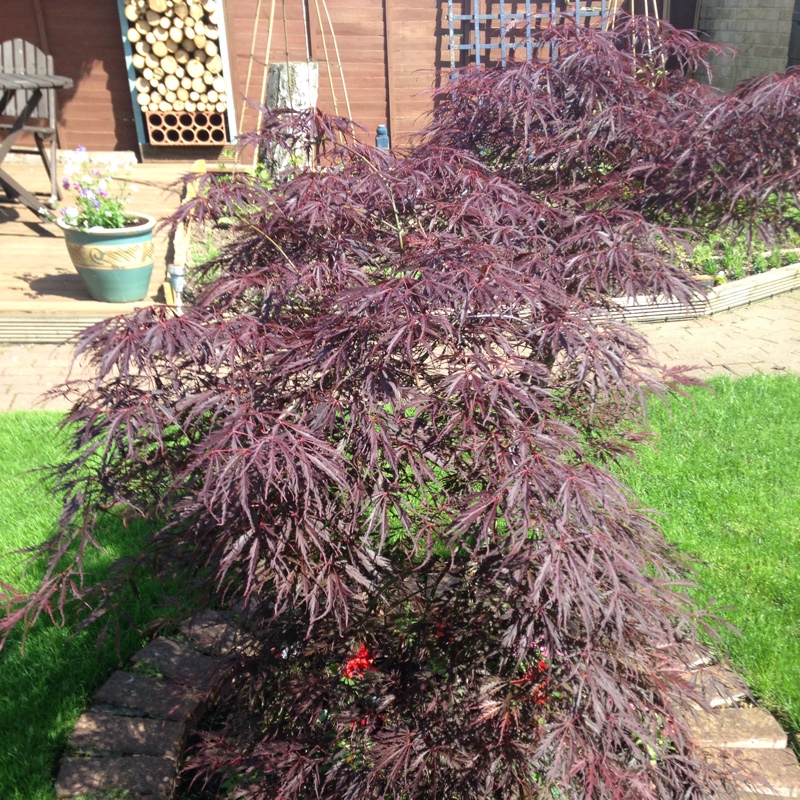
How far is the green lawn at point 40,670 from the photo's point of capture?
2.44m

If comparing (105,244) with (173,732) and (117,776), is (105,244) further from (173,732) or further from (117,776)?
(117,776)

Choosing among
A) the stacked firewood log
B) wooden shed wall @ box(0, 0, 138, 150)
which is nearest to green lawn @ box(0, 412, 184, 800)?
the stacked firewood log

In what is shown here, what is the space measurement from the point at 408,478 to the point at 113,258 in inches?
187

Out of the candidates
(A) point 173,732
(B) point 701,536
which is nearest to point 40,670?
(A) point 173,732

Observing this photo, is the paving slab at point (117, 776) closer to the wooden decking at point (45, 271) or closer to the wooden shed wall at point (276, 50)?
the wooden decking at point (45, 271)

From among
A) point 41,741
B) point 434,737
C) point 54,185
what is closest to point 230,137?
point 54,185

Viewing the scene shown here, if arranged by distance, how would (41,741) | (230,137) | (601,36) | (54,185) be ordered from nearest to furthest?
(41,741)
(601,36)
(54,185)
(230,137)

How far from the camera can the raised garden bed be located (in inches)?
248

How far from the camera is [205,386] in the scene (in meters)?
1.83

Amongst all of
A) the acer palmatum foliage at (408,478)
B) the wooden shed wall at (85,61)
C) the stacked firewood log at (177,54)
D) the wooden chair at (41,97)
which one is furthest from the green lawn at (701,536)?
the wooden shed wall at (85,61)

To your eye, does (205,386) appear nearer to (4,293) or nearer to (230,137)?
(4,293)

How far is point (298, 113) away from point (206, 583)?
137 centimetres

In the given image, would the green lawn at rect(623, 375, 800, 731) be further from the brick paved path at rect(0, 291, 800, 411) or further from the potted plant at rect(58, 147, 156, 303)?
the potted plant at rect(58, 147, 156, 303)

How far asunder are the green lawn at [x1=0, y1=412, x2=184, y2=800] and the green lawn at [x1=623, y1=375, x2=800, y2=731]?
203 cm
